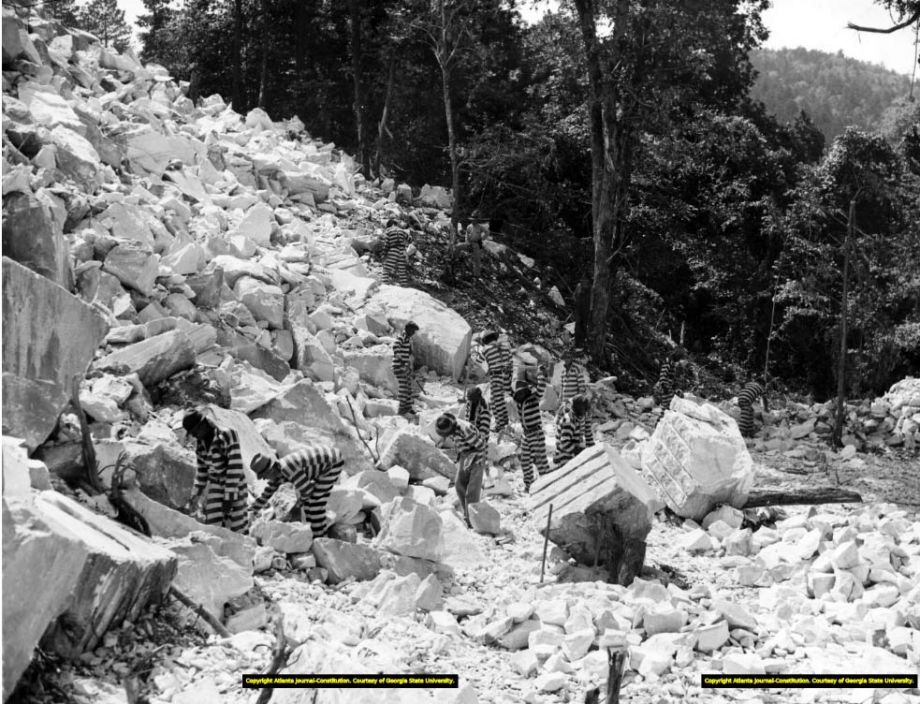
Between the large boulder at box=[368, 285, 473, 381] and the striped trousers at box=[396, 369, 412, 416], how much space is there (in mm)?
2098

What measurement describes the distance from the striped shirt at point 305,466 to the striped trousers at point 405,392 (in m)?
5.35

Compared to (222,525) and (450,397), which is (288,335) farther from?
(222,525)

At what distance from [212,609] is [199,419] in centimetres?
200

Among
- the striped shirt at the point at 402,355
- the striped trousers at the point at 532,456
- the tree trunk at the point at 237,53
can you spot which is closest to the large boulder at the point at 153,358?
the striped shirt at the point at 402,355

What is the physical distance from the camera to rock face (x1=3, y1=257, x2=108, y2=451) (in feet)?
26.1

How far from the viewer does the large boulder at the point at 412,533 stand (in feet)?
30.9

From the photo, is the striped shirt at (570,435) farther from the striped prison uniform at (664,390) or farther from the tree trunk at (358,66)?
the tree trunk at (358,66)

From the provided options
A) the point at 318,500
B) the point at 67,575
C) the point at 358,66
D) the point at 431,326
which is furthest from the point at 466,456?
the point at 358,66

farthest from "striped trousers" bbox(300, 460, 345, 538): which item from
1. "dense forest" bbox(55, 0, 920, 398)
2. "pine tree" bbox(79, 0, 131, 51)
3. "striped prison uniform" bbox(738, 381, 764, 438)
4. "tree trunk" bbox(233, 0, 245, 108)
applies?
"pine tree" bbox(79, 0, 131, 51)

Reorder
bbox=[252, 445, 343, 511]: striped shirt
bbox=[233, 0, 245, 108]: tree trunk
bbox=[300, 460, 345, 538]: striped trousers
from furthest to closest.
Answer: bbox=[233, 0, 245, 108]: tree trunk
bbox=[300, 460, 345, 538]: striped trousers
bbox=[252, 445, 343, 511]: striped shirt

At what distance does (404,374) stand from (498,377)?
4.53 feet

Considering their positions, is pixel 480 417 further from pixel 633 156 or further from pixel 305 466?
pixel 633 156

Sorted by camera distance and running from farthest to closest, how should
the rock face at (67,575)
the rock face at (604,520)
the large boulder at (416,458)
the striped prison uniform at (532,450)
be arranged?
the striped prison uniform at (532,450), the large boulder at (416,458), the rock face at (604,520), the rock face at (67,575)

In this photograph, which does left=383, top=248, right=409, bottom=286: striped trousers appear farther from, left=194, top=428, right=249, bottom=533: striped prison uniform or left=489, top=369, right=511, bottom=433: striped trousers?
left=194, top=428, right=249, bottom=533: striped prison uniform
